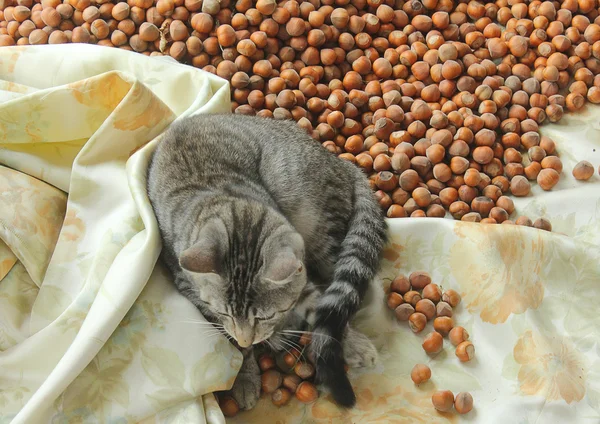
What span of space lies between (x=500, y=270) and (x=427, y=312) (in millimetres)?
230

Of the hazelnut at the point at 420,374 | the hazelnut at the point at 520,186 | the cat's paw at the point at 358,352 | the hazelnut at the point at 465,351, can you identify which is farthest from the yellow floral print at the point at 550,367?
the hazelnut at the point at 520,186

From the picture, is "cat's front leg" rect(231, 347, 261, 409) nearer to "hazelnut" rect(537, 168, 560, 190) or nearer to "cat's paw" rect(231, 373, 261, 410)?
"cat's paw" rect(231, 373, 261, 410)

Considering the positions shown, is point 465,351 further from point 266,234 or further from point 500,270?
point 266,234

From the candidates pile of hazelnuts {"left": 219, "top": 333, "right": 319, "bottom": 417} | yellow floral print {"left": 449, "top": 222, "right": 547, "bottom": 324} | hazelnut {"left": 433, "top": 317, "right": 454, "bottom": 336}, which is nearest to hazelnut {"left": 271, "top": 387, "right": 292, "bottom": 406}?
pile of hazelnuts {"left": 219, "top": 333, "right": 319, "bottom": 417}

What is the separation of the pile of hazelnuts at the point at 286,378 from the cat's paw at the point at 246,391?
0.05 feet

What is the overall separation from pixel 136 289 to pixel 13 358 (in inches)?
13.0

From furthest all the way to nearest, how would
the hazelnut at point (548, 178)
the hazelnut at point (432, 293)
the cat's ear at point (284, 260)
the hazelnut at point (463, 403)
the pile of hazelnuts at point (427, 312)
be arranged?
the hazelnut at point (548, 178)
the hazelnut at point (432, 293)
the pile of hazelnuts at point (427, 312)
the hazelnut at point (463, 403)
the cat's ear at point (284, 260)

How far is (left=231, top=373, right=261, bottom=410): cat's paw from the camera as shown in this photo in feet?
5.01

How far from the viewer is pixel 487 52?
2182 mm

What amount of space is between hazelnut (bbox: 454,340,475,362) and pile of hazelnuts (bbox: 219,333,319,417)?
15.2 inches

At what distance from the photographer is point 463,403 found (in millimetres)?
1444

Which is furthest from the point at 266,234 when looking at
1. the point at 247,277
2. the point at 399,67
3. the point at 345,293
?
the point at 399,67

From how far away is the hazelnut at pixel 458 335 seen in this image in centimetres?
158

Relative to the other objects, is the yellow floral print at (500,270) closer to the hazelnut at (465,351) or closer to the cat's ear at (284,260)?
the hazelnut at (465,351)
